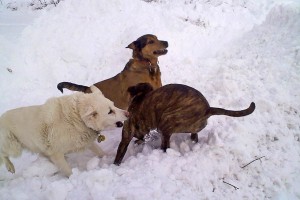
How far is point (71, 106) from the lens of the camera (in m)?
4.09

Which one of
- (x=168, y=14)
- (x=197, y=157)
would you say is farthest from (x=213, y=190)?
(x=168, y=14)

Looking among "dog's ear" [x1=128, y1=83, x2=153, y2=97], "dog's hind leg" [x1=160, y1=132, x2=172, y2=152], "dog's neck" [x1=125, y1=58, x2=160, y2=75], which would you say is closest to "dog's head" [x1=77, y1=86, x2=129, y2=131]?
"dog's ear" [x1=128, y1=83, x2=153, y2=97]

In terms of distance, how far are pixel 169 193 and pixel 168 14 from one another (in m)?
6.94

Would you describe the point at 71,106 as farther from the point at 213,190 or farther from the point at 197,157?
the point at 213,190

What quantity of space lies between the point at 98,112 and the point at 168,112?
972 mm

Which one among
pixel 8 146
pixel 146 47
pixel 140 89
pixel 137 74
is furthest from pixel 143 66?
pixel 8 146

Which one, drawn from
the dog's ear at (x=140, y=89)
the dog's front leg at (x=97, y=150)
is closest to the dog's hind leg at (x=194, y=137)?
the dog's ear at (x=140, y=89)

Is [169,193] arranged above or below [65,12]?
below

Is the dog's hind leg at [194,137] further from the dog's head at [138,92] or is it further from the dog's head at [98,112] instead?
the dog's head at [98,112]

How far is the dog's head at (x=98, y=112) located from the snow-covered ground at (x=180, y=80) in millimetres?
594

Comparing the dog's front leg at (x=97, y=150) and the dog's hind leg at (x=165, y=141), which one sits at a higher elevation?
the dog's hind leg at (x=165, y=141)

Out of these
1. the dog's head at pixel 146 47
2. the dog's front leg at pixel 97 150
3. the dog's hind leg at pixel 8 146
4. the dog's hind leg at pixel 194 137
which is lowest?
the dog's front leg at pixel 97 150

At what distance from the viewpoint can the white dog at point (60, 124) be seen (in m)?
3.94

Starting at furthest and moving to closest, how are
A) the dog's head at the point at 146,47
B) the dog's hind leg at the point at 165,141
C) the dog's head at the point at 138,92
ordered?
1. the dog's head at the point at 146,47
2. the dog's head at the point at 138,92
3. the dog's hind leg at the point at 165,141
